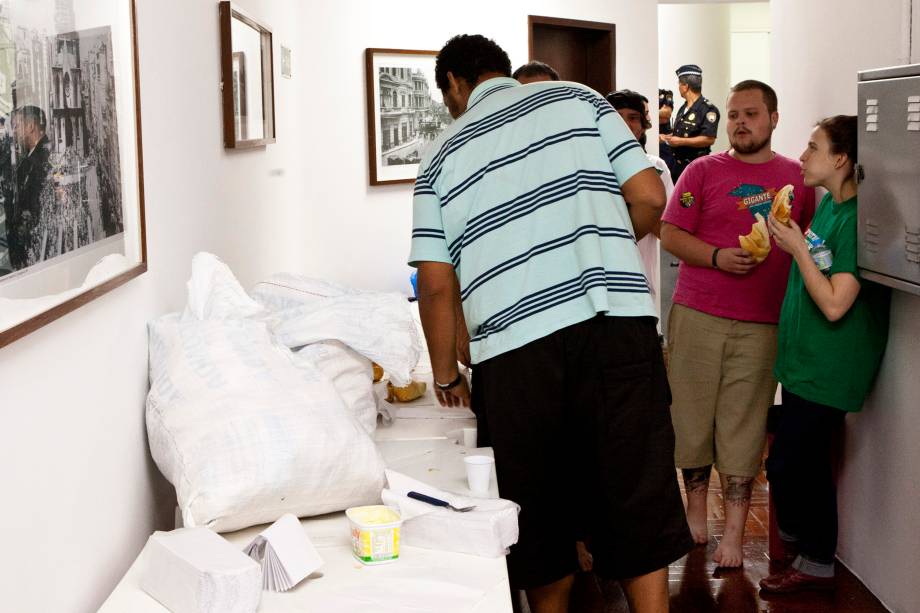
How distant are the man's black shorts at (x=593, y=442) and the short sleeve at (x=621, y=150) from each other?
35 centimetres

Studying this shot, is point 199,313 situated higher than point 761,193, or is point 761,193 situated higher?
point 761,193

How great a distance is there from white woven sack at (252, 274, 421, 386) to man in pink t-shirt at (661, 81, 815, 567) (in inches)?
59.7

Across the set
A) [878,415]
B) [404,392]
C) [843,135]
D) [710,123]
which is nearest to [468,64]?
[404,392]

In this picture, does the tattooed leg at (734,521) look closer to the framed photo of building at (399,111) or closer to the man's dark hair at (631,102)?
the man's dark hair at (631,102)

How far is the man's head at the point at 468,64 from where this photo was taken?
2.68m

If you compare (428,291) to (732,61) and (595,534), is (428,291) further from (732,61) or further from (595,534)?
(732,61)

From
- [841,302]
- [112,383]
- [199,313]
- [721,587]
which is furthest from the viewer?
[721,587]

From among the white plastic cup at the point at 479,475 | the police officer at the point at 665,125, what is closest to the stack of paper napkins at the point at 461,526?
the white plastic cup at the point at 479,475

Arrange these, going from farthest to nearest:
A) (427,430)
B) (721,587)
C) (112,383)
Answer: (721,587) < (427,430) < (112,383)

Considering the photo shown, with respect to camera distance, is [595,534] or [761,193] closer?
[595,534]

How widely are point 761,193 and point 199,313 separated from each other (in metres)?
2.15

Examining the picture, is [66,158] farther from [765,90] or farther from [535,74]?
[535,74]

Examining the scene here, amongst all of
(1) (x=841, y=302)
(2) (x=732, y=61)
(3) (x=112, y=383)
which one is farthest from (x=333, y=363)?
(2) (x=732, y=61)

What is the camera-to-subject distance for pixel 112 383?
1.91 meters
